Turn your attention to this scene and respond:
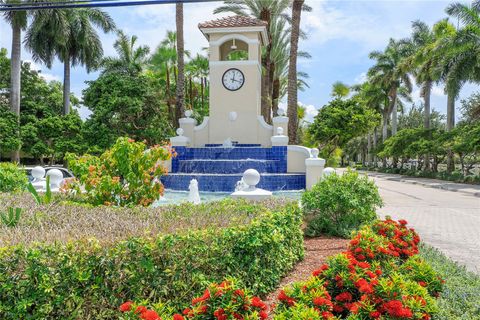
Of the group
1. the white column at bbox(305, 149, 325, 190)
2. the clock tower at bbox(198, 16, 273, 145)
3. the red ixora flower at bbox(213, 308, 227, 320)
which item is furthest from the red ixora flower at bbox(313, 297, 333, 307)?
the clock tower at bbox(198, 16, 273, 145)

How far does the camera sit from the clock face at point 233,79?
17844mm

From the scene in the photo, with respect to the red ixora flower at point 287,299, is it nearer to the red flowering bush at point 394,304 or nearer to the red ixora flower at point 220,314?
the red flowering bush at point 394,304

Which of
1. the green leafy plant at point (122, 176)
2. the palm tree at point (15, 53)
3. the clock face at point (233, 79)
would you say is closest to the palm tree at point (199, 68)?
the palm tree at point (15, 53)

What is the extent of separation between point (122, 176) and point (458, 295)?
509 cm

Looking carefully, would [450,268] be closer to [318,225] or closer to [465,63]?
[318,225]

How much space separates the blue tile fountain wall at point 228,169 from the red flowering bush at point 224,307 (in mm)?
9141

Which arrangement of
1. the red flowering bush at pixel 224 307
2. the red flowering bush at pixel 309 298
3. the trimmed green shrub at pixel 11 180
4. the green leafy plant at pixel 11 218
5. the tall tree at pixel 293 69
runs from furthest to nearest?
the tall tree at pixel 293 69, the trimmed green shrub at pixel 11 180, the green leafy plant at pixel 11 218, the red flowering bush at pixel 309 298, the red flowering bush at pixel 224 307

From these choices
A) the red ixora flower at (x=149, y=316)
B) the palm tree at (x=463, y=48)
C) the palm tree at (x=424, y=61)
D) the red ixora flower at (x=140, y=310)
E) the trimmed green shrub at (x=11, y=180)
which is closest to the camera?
the red ixora flower at (x=149, y=316)

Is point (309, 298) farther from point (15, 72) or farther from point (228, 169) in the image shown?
point (15, 72)

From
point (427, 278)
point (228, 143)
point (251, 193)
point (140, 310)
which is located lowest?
point (427, 278)

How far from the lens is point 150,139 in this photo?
942 inches

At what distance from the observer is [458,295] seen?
379 centimetres

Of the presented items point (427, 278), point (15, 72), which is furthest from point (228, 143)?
point (15, 72)

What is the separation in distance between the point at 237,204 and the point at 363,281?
237 cm
